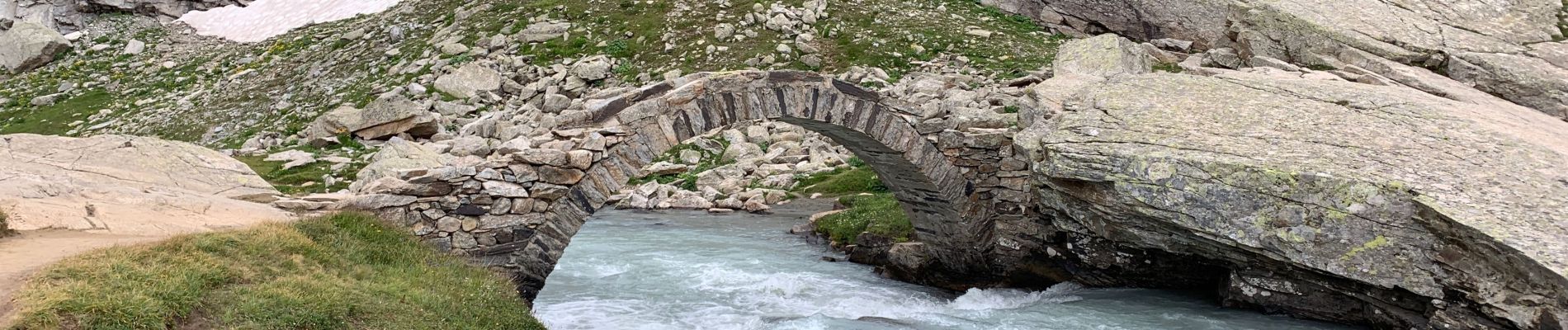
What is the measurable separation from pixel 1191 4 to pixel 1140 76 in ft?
48.5

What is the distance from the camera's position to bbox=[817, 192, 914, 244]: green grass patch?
18984mm

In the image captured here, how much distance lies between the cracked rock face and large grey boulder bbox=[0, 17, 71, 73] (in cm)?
2903

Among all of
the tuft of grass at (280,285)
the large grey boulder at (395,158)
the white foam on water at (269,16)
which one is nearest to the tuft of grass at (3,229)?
the tuft of grass at (280,285)

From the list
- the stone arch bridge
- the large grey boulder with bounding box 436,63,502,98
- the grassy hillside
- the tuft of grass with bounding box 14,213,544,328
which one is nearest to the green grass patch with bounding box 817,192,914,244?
the stone arch bridge

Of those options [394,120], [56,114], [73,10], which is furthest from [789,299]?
[73,10]

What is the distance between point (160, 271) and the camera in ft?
27.6

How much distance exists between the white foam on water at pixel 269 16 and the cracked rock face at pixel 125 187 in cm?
2409

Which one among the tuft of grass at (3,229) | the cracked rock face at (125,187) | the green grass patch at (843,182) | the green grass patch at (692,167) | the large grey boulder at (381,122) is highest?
the tuft of grass at (3,229)

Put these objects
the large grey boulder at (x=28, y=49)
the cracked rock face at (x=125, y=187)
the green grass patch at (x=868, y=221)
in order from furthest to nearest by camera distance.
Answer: the large grey boulder at (x=28, y=49) → the green grass patch at (x=868, y=221) → the cracked rock face at (x=125, y=187)

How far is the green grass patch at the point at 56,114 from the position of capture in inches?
1236

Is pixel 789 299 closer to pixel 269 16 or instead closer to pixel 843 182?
pixel 843 182

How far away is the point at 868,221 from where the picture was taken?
20047 millimetres

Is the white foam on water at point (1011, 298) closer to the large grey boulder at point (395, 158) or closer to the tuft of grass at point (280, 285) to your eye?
the tuft of grass at point (280, 285)

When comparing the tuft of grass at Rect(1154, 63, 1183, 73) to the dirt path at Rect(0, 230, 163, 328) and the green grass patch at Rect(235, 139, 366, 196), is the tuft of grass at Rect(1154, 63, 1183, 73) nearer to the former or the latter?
the green grass patch at Rect(235, 139, 366, 196)
